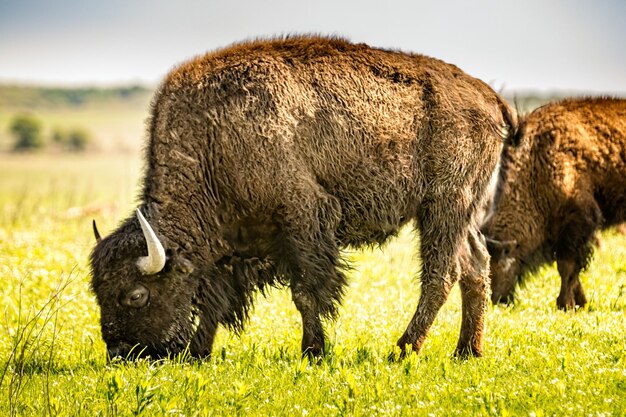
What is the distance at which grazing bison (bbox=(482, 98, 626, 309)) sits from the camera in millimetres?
11258

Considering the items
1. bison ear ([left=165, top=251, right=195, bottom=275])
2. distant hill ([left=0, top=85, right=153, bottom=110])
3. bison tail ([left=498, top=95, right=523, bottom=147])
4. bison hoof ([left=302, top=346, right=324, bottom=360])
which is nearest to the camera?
bison ear ([left=165, top=251, right=195, bottom=275])

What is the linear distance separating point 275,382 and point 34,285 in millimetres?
5533

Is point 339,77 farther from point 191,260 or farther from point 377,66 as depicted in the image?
point 191,260

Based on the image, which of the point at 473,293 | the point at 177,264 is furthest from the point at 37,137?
the point at 473,293

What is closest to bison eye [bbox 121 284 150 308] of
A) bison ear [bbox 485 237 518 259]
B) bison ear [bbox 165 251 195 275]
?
bison ear [bbox 165 251 195 275]

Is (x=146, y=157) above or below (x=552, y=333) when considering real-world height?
above

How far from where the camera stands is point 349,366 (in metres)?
7.51

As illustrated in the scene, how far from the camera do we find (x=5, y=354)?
27.3 ft

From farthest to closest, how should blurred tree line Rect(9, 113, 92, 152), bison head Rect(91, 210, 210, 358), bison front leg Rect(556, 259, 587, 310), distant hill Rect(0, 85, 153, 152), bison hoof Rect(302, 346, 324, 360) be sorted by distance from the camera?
distant hill Rect(0, 85, 153, 152), blurred tree line Rect(9, 113, 92, 152), bison front leg Rect(556, 259, 587, 310), bison hoof Rect(302, 346, 324, 360), bison head Rect(91, 210, 210, 358)

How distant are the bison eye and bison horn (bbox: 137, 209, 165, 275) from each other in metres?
0.16

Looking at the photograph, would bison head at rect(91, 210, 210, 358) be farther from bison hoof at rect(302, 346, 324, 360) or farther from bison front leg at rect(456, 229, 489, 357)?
bison front leg at rect(456, 229, 489, 357)

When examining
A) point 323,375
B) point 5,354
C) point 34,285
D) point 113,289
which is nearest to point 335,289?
point 323,375

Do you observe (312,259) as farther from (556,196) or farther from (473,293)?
(556,196)

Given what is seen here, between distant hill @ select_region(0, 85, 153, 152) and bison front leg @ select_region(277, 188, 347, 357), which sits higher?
bison front leg @ select_region(277, 188, 347, 357)
